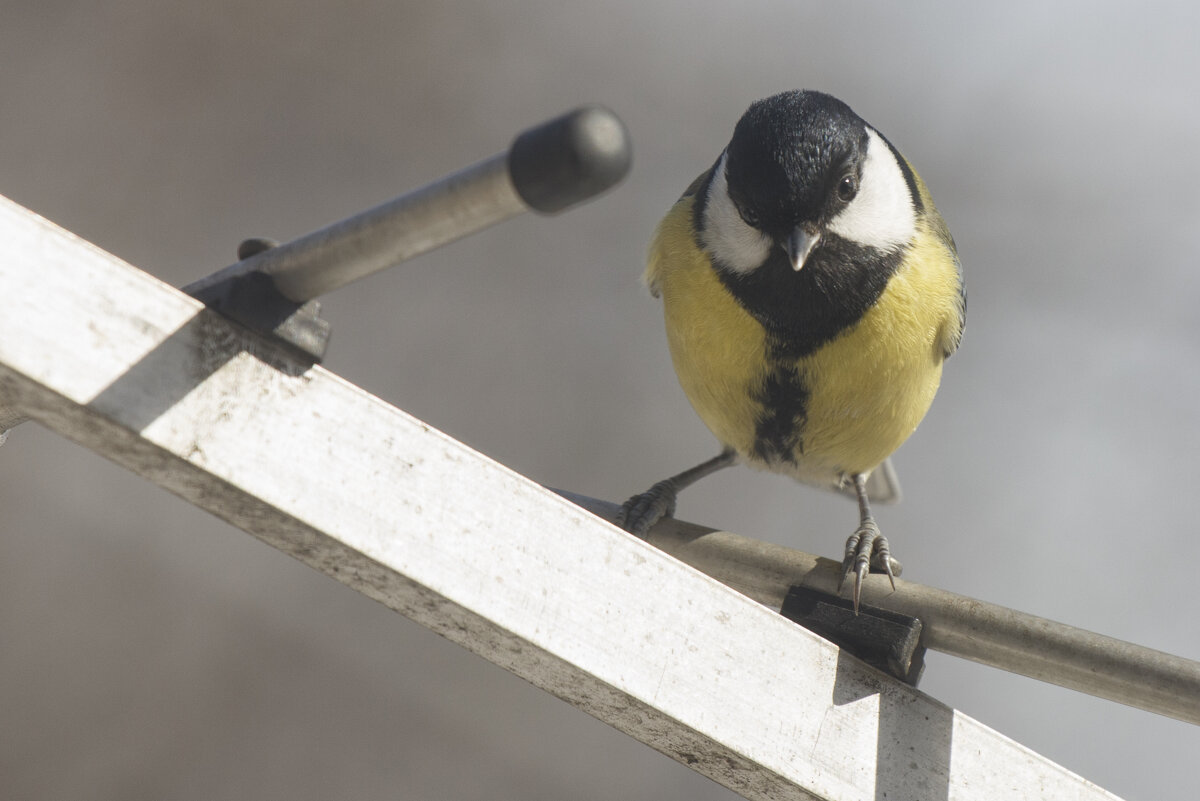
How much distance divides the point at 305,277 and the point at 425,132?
125 cm

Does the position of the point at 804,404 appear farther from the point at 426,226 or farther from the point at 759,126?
the point at 426,226

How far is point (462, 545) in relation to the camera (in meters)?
0.45

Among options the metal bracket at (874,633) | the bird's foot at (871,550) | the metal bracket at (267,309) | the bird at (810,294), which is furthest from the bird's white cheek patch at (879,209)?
the metal bracket at (267,309)

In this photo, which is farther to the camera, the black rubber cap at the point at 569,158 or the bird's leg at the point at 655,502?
the bird's leg at the point at 655,502

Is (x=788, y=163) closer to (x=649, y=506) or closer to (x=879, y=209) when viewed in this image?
(x=879, y=209)

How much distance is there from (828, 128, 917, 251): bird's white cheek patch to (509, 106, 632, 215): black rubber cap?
0.58m

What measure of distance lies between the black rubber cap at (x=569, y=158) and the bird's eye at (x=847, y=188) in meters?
0.58

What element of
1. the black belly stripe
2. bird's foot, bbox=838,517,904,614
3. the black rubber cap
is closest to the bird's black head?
the black belly stripe

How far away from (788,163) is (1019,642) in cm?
40

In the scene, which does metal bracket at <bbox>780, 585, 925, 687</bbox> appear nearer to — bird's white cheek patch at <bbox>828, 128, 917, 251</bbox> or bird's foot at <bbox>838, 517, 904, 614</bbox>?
bird's foot at <bbox>838, 517, 904, 614</bbox>

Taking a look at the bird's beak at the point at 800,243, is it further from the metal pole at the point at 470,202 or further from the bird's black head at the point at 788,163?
the metal pole at the point at 470,202

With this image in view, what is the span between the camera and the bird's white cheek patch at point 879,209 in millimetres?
871

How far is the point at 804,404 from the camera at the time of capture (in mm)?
888

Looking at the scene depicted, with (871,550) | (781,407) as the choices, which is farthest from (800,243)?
(871,550)
